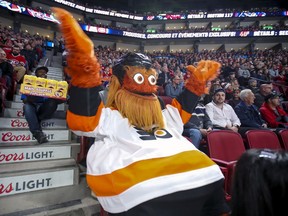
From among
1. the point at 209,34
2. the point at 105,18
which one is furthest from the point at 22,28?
the point at 209,34

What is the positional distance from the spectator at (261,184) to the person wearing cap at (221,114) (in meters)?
2.68

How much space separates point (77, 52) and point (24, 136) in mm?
1762

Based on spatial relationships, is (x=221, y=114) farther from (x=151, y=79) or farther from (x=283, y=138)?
(x=151, y=79)

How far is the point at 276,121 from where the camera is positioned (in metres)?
3.75

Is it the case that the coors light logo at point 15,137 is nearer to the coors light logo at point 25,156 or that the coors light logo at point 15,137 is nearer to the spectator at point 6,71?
the coors light logo at point 25,156

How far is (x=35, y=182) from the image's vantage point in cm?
189

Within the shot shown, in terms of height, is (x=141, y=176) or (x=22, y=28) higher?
(x=22, y=28)

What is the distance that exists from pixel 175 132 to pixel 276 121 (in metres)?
3.18

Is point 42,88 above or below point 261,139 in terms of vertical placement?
above

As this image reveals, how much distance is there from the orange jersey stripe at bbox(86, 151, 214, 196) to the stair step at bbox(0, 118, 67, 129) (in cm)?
192

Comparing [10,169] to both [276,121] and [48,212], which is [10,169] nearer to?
[48,212]

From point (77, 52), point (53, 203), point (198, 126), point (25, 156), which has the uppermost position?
point (77, 52)

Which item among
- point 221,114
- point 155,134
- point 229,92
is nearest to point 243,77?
point 229,92

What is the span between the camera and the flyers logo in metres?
1.27
